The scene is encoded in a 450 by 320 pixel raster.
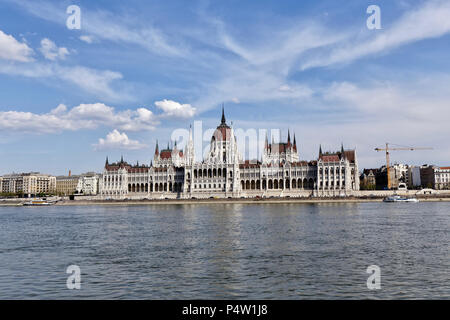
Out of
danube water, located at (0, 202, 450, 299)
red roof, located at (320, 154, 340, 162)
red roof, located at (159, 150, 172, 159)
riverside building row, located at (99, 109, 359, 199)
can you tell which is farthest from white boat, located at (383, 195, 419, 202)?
red roof, located at (159, 150, 172, 159)

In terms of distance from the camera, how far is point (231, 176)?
12812cm

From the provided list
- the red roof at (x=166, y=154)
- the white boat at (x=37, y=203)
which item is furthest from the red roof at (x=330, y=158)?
the white boat at (x=37, y=203)

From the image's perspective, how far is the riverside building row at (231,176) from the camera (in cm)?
12131

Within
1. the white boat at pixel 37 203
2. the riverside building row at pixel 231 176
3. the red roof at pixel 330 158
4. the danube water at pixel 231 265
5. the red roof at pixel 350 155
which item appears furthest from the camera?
the red roof at pixel 350 155

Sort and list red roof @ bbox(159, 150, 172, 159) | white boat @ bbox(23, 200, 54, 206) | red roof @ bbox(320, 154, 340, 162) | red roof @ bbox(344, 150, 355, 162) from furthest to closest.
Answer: red roof @ bbox(159, 150, 172, 159) → red roof @ bbox(344, 150, 355, 162) → red roof @ bbox(320, 154, 340, 162) → white boat @ bbox(23, 200, 54, 206)

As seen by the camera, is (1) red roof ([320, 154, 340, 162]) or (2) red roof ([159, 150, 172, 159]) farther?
(2) red roof ([159, 150, 172, 159])

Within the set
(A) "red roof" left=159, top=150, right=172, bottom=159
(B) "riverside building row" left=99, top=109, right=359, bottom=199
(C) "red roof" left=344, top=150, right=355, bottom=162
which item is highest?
(A) "red roof" left=159, top=150, right=172, bottom=159

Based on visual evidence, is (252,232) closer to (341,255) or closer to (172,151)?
(341,255)

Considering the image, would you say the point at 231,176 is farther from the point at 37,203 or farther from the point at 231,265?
the point at 231,265

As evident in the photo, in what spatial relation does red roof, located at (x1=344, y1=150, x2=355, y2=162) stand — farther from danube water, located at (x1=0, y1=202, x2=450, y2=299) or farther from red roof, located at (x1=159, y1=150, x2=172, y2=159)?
danube water, located at (x1=0, y1=202, x2=450, y2=299)

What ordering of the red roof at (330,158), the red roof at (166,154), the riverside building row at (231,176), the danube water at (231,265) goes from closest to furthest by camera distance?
the danube water at (231,265) → the riverside building row at (231,176) → the red roof at (330,158) → the red roof at (166,154)

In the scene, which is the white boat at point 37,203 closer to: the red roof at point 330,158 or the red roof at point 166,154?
the red roof at point 166,154

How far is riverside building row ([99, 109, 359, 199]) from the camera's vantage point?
12131 centimetres

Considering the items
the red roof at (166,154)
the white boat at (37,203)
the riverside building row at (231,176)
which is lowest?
the white boat at (37,203)
